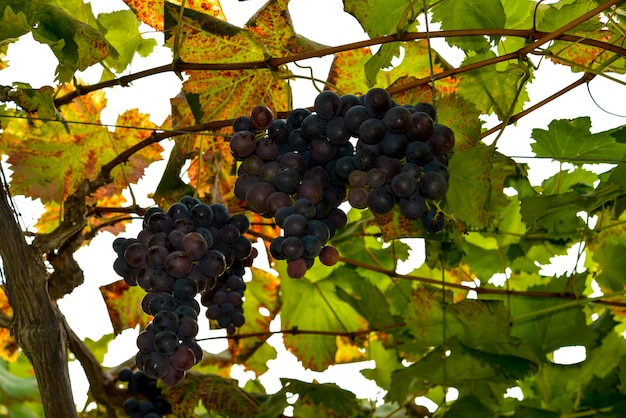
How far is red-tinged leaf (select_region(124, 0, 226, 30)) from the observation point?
1.17 metres

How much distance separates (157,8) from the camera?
3.85 feet

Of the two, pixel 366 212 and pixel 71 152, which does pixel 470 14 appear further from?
pixel 71 152

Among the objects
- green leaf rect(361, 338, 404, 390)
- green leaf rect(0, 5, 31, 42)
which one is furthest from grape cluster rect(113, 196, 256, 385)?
green leaf rect(361, 338, 404, 390)

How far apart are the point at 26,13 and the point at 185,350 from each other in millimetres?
462

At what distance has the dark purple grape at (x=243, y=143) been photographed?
31.8 inches

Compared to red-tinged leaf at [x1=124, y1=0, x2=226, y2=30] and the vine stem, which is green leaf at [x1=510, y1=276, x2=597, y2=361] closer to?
the vine stem

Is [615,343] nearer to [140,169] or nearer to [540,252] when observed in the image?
[540,252]

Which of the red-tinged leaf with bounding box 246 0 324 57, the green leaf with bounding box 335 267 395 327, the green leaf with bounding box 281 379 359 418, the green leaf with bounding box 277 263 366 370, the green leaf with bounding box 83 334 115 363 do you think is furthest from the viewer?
the green leaf with bounding box 83 334 115 363

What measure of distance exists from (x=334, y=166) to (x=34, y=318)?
42 cm

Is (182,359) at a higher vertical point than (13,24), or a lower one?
lower

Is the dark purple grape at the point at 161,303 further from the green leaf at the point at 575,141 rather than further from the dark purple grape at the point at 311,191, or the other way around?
the green leaf at the point at 575,141

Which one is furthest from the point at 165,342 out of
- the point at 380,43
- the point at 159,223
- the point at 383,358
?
the point at 383,358

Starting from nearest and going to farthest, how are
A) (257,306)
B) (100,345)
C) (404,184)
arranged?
(404,184) < (257,306) < (100,345)

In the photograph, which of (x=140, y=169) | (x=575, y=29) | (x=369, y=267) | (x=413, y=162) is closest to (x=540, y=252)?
(x=369, y=267)
